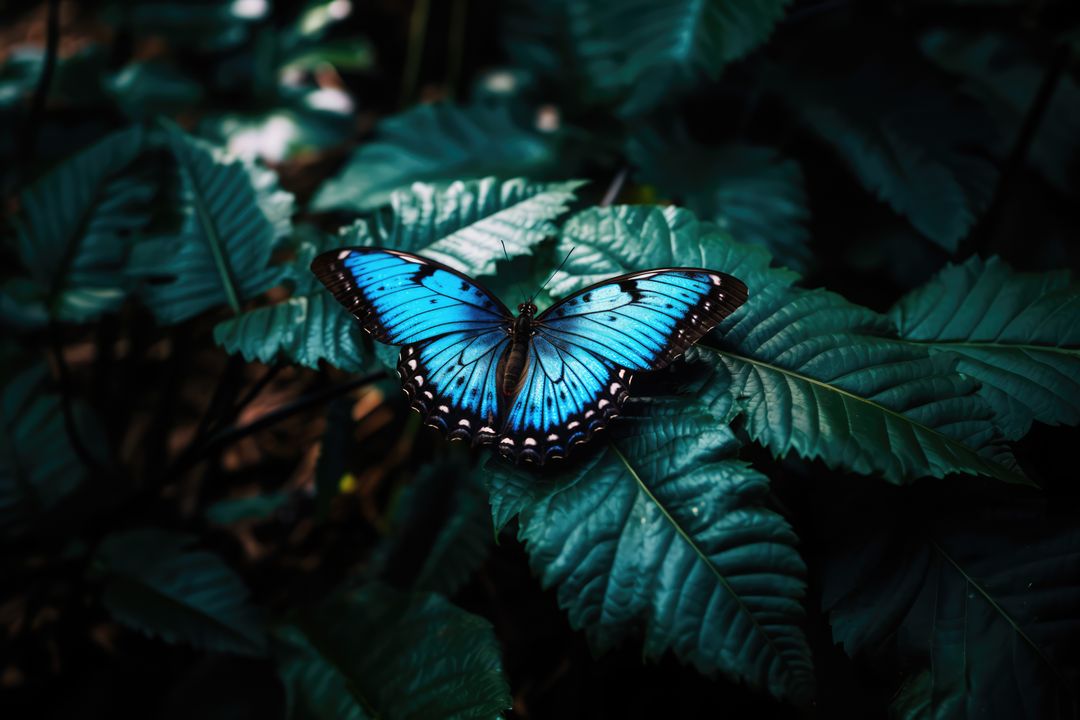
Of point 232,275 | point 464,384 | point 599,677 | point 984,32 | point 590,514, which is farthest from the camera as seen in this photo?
point 984,32

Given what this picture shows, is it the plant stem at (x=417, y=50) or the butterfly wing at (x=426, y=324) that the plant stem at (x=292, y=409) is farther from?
the plant stem at (x=417, y=50)

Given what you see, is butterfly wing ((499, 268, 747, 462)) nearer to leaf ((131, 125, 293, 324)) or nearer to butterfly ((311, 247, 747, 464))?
butterfly ((311, 247, 747, 464))

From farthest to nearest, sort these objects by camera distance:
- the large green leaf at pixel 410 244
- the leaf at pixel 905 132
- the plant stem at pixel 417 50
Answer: the plant stem at pixel 417 50 < the leaf at pixel 905 132 < the large green leaf at pixel 410 244

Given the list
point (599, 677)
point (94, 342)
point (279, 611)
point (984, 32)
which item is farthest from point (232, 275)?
point (984, 32)

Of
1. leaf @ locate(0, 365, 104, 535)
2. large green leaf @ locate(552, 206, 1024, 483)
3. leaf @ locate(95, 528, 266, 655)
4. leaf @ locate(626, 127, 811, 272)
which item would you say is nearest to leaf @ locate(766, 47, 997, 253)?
leaf @ locate(626, 127, 811, 272)

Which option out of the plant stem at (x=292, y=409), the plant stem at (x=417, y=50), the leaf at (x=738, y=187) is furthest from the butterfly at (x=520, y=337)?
the plant stem at (x=417, y=50)

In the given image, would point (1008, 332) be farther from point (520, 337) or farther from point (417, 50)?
point (417, 50)

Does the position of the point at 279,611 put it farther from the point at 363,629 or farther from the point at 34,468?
the point at 34,468
